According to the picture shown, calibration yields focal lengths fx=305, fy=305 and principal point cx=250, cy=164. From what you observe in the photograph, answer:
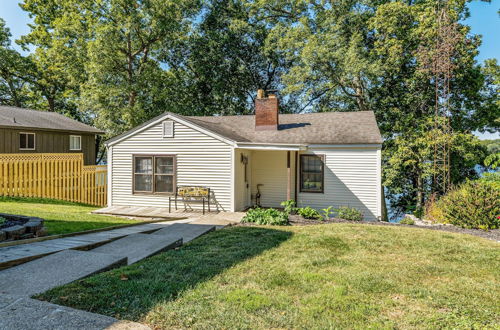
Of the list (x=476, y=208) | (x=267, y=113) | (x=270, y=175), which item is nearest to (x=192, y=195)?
(x=270, y=175)

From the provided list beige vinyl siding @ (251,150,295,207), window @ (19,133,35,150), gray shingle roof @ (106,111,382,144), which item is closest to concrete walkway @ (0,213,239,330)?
gray shingle roof @ (106,111,382,144)

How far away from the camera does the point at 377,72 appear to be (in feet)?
56.1

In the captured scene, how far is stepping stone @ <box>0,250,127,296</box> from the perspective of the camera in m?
3.37

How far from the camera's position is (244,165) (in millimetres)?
11953

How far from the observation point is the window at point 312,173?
12.2 metres

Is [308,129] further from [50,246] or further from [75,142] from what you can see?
[75,142]

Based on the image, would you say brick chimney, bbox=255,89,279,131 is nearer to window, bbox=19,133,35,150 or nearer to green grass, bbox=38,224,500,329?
green grass, bbox=38,224,500,329

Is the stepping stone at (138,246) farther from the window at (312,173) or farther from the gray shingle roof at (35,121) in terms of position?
the gray shingle roof at (35,121)

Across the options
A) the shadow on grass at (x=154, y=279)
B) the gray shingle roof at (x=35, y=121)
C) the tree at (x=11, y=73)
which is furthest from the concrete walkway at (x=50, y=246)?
the tree at (x=11, y=73)

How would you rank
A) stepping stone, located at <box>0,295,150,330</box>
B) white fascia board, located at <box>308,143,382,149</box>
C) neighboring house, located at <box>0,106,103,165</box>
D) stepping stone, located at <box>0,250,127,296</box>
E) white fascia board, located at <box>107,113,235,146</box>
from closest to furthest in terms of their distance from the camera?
stepping stone, located at <box>0,295,150,330</box> → stepping stone, located at <box>0,250,127,296</box> → white fascia board, located at <box>107,113,235,146</box> → white fascia board, located at <box>308,143,382,149</box> → neighboring house, located at <box>0,106,103,165</box>

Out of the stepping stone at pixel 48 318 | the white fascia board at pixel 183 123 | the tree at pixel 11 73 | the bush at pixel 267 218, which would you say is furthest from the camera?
the tree at pixel 11 73

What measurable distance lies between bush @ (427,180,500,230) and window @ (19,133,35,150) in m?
21.3

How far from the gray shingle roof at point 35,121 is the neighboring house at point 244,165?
9.39 m

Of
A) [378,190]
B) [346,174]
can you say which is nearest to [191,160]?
[346,174]
